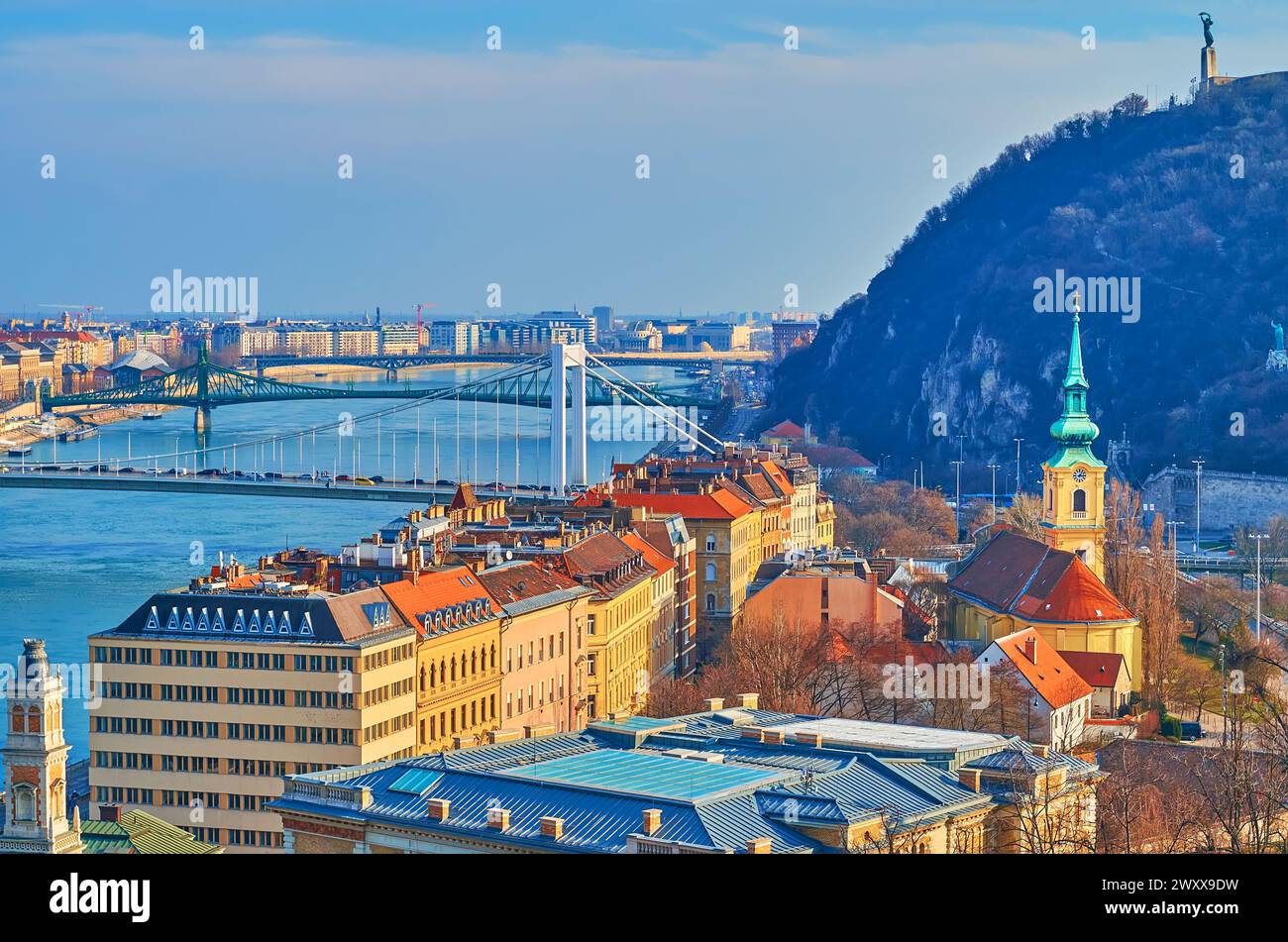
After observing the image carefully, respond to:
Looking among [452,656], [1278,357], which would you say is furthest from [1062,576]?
[1278,357]

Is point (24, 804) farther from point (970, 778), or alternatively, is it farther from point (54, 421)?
point (54, 421)

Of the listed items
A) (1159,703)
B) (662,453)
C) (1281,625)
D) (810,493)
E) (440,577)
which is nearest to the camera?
(440,577)

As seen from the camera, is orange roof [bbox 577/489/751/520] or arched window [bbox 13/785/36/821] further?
orange roof [bbox 577/489/751/520]

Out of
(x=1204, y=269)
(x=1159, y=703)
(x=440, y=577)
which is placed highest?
(x=1204, y=269)

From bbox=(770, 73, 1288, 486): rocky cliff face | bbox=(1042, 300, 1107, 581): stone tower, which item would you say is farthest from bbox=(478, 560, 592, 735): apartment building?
bbox=(770, 73, 1288, 486): rocky cliff face

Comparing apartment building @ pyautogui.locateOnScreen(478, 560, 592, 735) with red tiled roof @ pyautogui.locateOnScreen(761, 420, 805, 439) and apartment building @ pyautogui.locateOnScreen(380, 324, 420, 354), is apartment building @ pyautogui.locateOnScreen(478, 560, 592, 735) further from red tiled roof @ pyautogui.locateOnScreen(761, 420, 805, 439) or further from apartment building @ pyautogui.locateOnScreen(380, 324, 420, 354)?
apartment building @ pyautogui.locateOnScreen(380, 324, 420, 354)

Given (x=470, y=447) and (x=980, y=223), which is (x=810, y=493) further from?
(x=980, y=223)
